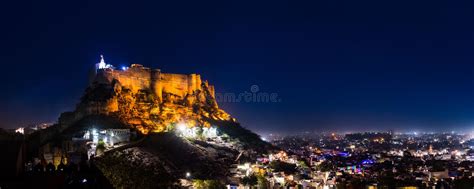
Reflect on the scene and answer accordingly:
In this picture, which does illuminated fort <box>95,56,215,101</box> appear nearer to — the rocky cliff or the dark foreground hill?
the rocky cliff

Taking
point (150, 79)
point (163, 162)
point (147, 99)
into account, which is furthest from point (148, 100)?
point (163, 162)

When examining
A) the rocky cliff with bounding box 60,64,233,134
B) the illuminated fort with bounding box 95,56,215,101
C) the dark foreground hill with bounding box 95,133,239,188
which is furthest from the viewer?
the illuminated fort with bounding box 95,56,215,101

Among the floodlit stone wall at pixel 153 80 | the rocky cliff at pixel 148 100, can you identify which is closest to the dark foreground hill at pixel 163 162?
the rocky cliff at pixel 148 100

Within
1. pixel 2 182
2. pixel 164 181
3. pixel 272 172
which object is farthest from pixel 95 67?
pixel 2 182

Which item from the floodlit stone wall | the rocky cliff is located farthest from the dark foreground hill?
the floodlit stone wall

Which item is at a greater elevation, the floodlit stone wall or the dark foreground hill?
the floodlit stone wall

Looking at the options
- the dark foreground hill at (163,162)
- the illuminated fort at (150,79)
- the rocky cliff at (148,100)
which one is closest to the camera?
the dark foreground hill at (163,162)

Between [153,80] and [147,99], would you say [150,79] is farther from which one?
[147,99]

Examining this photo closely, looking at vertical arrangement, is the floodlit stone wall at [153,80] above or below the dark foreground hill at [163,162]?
above

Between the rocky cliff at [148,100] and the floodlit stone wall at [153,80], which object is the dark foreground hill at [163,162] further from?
the floodlit stone wall at [153,80]
